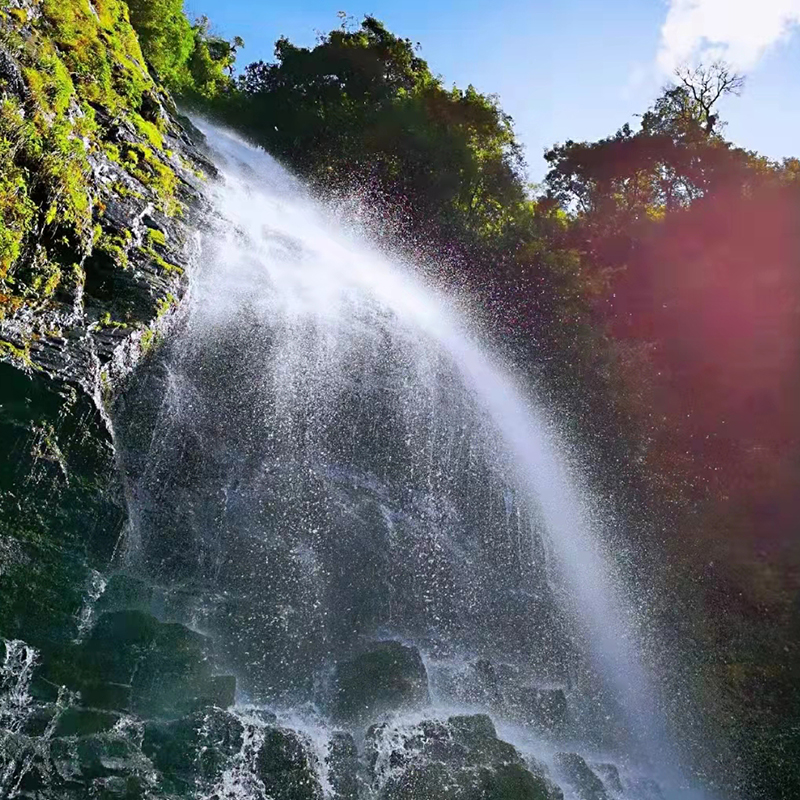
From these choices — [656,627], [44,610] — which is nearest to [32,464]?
[44,610]

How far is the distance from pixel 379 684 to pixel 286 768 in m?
1.86

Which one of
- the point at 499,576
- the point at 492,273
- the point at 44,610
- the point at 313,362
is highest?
the point at 492,273

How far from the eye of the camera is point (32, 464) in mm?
7766

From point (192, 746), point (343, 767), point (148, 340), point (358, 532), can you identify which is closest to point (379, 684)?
point (343, 767)

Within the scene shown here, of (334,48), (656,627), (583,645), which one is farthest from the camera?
(334,48)

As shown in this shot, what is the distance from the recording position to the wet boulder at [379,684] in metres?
9.01

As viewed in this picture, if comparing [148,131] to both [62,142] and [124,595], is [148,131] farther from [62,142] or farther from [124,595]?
[124,595]

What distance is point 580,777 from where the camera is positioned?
9.52 metres

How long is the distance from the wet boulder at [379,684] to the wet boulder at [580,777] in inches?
89.9

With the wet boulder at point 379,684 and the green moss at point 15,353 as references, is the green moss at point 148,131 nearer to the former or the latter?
the green moss at point 15,353

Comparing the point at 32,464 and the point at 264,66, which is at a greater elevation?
the point at 264,66

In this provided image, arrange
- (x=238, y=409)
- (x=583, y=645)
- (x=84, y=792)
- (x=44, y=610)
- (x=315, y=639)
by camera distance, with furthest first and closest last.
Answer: (x=583, y=645) < (x=238, y=409) < (x=315, y=639) < (x=44, y=610) < (x=84, y=792)

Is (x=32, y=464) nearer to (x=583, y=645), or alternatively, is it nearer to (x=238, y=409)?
(x=238, y=409)

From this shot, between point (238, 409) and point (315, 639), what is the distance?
12.2 ft
